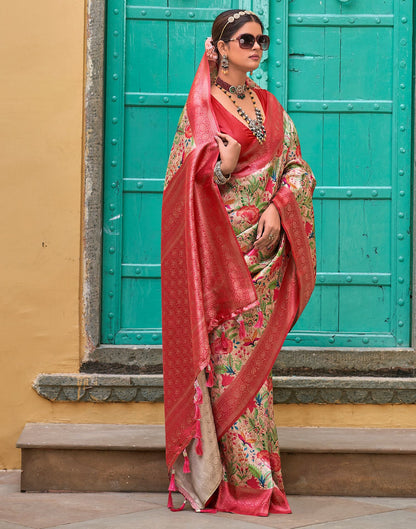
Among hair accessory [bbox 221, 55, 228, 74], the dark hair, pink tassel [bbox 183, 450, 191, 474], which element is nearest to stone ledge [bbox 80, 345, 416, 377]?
pink tassel [bbox 183, 450, 191, 474]

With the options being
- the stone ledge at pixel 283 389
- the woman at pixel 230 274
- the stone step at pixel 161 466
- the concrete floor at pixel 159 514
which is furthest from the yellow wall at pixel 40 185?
the woman at pixel 230 274

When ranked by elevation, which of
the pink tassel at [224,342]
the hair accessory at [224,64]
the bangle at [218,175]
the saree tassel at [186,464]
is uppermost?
the hair accessory at [224,64]

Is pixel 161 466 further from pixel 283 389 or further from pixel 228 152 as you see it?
pixel 228 152

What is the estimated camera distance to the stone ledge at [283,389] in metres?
4.45

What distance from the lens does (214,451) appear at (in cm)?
362

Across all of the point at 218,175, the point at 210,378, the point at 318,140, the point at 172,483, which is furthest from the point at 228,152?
the point at 172,483

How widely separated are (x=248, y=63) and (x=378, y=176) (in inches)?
51.1

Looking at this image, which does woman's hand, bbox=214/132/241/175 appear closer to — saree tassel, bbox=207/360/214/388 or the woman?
the woman

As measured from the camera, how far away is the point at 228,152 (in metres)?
3.62

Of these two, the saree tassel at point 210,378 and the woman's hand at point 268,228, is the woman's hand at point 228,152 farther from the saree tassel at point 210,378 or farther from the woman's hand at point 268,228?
the saree tassel at point 210,378

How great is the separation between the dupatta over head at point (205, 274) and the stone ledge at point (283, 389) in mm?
733

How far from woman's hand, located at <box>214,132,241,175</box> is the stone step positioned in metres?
1.24

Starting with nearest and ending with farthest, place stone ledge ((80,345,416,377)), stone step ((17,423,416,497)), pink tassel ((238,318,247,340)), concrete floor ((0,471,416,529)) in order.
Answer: concrete floor ((0,471,416,529)), pink tassel ((238,318,247,340)), stone step ((17,423,416,497)), stone ledge ((80,345,416,377))

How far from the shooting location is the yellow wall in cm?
454
